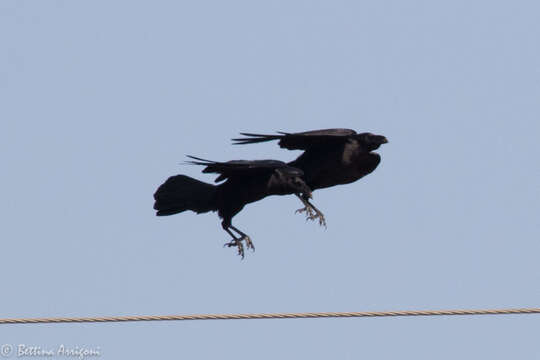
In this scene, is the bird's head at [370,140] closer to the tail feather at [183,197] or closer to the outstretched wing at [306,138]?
the outstretched wing at [306,138]

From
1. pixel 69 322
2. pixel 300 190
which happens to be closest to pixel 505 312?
pixel 69 322

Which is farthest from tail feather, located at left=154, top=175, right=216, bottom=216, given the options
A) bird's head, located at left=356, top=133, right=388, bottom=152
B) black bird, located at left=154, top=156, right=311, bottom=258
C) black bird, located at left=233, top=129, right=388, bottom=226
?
bird's head, located at left=356, top=133, right=388, bottom=152

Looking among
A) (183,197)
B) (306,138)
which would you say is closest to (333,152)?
(306,138)

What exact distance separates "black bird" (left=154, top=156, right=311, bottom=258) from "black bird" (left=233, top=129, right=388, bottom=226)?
0.26 metres

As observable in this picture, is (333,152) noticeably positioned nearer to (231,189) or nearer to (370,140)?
(370,140)

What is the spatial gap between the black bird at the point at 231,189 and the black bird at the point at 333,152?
0.26 m

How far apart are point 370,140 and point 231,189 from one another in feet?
4.82

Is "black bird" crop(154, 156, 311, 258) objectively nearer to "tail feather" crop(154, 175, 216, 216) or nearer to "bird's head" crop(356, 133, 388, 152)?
"tail feather" crop(154, 175, 216, 216)

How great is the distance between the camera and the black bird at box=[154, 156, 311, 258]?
43.5ft

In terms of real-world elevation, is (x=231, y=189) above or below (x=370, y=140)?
below

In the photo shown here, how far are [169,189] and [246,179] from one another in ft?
2.75

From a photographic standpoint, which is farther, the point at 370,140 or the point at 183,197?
the point at 183,197

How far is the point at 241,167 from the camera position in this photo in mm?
13203

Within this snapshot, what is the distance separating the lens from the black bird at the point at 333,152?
13.5 m
